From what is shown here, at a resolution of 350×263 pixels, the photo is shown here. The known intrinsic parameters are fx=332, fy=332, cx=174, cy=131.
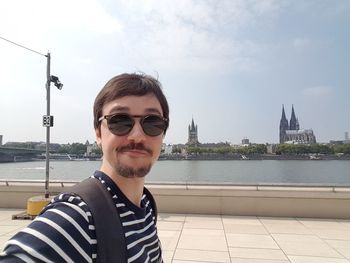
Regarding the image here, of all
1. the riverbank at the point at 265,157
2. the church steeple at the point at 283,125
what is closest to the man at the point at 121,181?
the riverbank at the point at 265,157

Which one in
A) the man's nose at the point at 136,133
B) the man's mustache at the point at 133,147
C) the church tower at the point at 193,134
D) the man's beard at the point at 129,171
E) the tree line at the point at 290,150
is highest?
the church tower at the point at 193,134

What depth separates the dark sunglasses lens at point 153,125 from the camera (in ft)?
4.71

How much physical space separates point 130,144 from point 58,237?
53 centimetres

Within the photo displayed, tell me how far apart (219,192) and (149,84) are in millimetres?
7129

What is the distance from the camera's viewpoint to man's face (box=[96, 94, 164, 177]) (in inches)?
53.8

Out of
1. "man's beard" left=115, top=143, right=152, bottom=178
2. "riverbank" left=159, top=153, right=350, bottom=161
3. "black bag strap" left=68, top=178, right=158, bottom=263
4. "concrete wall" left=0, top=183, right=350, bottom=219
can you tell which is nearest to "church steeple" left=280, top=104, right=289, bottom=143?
"riverbank" left=159, top=153, right=350, bottom=161

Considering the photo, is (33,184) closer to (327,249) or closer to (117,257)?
(327,249)

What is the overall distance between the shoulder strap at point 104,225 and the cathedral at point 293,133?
459ft

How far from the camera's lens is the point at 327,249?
5.51 metres

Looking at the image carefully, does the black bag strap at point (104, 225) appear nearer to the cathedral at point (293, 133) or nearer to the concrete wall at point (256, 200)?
the concrete wall at point (256, 200)

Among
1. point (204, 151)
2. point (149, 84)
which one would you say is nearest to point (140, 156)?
point (149, 84)

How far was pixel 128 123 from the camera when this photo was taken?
1.40 meters

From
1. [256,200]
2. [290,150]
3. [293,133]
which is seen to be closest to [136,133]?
[256,200]

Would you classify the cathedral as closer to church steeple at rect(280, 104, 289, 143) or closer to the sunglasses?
church steeple at rect(280, 104, 289, 143)
